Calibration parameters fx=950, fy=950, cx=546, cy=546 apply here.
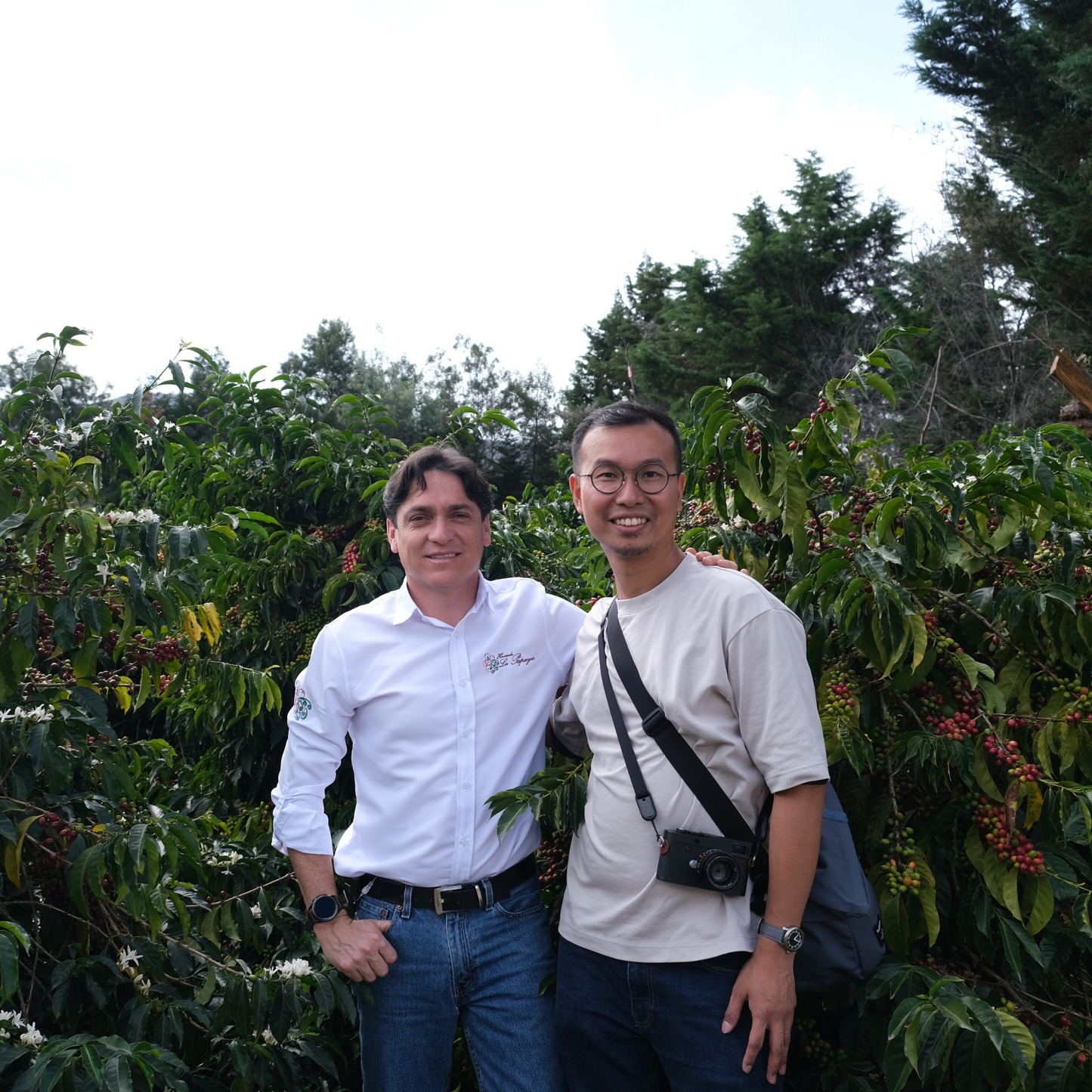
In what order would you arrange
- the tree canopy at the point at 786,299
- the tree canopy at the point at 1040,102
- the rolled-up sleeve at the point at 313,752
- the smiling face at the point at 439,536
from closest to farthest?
1. the rolled-up sleeve at the point at 313,752
2. the smiling face at the point at 439,536
3. the tree canopy at the point at 1040,102
4. the tree canopy at the point at 786,299

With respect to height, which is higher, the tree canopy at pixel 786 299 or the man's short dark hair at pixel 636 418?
the tree canopy at pixel 786 299

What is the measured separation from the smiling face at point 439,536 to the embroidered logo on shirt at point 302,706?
0.36 m

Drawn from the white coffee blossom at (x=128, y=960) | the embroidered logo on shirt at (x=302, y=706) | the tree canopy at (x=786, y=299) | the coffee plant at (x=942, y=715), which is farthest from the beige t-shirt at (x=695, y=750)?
the tree canopy at (x=786, y=299)

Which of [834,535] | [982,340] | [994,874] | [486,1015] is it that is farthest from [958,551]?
[982,340]

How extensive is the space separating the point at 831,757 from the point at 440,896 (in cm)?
91

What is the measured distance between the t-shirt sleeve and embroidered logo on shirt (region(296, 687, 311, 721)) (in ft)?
3.40

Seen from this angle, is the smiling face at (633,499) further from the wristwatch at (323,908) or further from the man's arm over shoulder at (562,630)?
the wristwatch at (323,908)

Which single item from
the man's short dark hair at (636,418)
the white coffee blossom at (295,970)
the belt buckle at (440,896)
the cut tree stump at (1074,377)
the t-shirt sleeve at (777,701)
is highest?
the cut tree stump at (1074,377)

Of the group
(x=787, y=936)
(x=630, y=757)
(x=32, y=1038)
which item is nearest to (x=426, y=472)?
(x=630, y=757)

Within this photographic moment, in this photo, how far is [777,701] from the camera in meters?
1.74

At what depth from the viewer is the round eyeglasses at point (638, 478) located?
78.6 inches

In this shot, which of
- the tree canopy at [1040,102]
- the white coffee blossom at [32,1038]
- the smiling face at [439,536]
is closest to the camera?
the white coffee blossom at [32,1038]

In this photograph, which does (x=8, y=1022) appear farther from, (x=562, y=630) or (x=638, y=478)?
(x=638, y=478)

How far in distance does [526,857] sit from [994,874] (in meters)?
1.03
